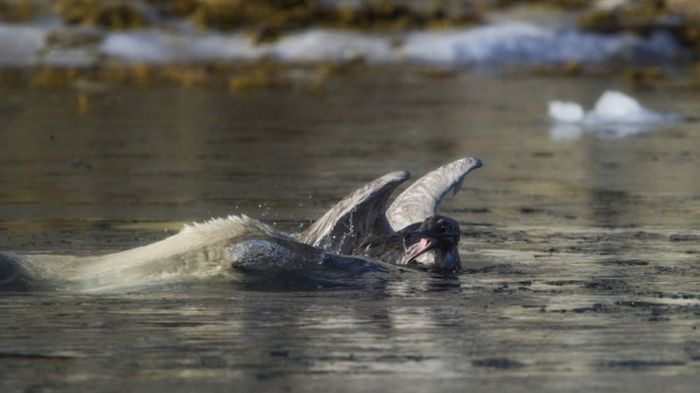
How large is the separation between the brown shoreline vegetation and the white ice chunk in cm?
124

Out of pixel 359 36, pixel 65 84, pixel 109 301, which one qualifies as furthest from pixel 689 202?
pixel 359 36

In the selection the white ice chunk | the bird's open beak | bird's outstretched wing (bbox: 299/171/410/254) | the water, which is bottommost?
the water

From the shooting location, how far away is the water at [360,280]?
28.0 feet

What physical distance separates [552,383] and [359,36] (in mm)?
33339

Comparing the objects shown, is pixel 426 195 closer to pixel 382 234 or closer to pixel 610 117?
pixel 382 234

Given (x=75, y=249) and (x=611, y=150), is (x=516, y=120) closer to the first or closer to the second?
(x=611, y=150)

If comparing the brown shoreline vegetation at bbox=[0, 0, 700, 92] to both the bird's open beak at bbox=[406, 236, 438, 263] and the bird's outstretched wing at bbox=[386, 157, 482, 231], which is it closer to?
the bird's outstretched wing at bbox=[386, 157, 482, 231]

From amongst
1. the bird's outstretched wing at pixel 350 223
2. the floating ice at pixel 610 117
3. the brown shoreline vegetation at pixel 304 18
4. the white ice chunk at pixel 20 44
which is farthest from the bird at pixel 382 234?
the white ice chunk at pixel 20 44

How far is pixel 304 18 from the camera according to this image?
140 feet

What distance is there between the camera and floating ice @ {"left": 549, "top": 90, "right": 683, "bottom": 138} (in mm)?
23844

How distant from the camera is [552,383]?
8133 mm

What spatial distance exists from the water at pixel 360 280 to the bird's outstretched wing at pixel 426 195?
1.44ft

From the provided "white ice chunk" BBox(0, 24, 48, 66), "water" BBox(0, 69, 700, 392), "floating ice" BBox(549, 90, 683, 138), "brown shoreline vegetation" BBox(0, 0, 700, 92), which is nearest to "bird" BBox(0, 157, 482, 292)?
"water" BBox(0, 69, 700, 392)

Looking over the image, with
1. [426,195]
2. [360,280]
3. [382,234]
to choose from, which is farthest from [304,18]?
[360,280]
